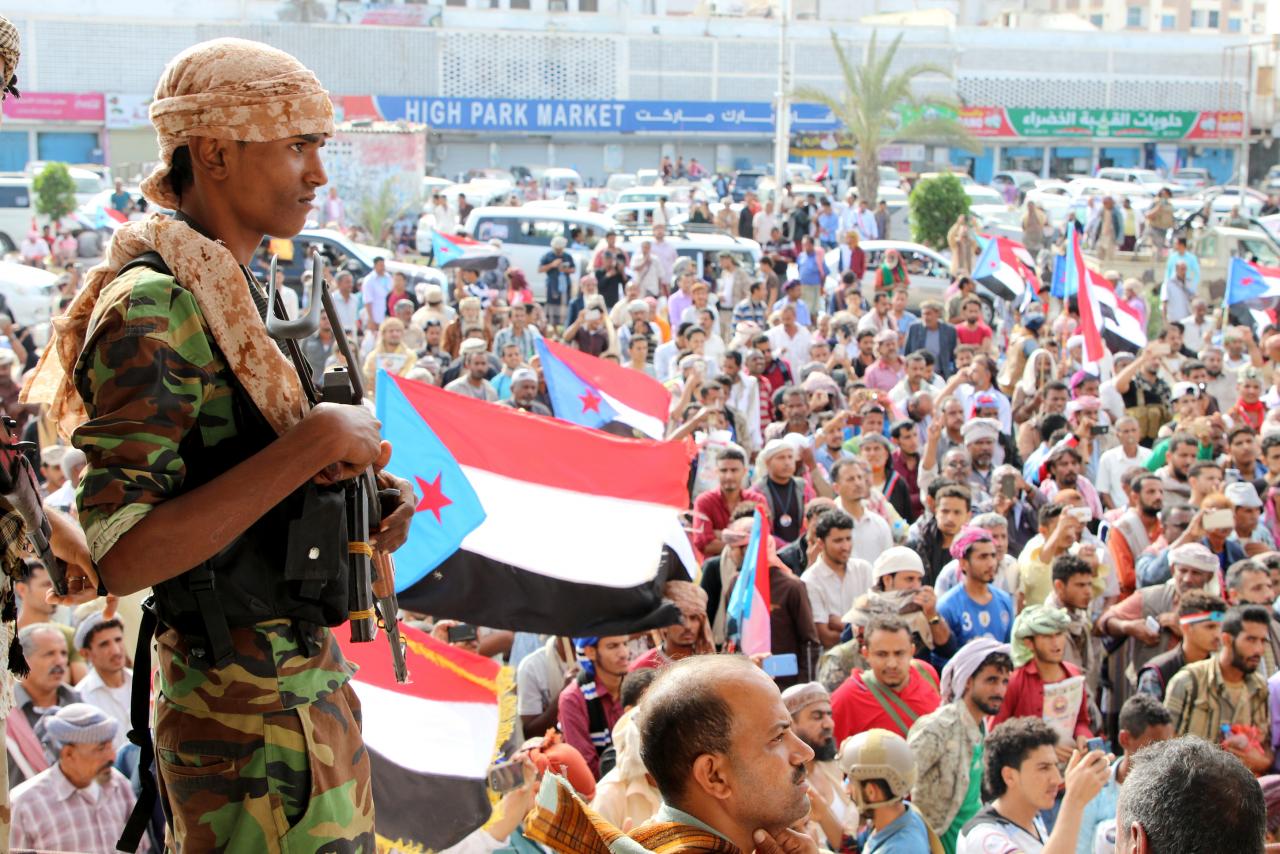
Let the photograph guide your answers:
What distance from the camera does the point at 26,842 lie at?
224 inches

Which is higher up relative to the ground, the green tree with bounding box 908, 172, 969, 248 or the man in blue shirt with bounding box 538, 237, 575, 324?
the green tree with bounding box 908, 172, 969, 248

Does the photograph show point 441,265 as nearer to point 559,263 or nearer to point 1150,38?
point 559,263

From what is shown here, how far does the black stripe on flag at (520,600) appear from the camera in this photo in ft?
21.4

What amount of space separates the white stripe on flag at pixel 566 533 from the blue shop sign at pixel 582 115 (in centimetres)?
5198

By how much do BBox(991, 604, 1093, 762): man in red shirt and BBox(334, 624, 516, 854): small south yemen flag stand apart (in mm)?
2521

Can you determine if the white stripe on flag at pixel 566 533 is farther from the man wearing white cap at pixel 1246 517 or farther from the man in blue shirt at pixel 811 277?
the man in blue shirt at pixel 811 277

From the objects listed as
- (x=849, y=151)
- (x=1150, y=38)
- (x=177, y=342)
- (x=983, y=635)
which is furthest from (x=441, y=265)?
(x=1150, y=38)

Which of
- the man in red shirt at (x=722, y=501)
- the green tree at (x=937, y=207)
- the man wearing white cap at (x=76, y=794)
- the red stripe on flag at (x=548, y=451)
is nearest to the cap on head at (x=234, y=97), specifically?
the man wearing white cap at (x=76, y=794)

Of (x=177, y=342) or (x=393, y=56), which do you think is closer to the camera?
(x=177, y=342)

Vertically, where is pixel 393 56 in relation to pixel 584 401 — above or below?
above

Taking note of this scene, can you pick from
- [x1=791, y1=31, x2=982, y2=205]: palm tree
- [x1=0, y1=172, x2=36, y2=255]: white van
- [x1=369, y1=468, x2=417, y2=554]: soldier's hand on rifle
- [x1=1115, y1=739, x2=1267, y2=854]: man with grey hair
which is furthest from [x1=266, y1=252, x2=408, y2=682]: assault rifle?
[x1=791, y1=31, x2=982, y2=205]: palm tree

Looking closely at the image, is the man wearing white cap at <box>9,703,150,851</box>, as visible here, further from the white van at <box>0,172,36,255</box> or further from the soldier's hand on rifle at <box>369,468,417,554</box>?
the white van at <box>0,172,36,255</box>

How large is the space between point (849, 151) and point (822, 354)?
38.5m

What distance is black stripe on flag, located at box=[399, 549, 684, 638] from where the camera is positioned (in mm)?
6531
